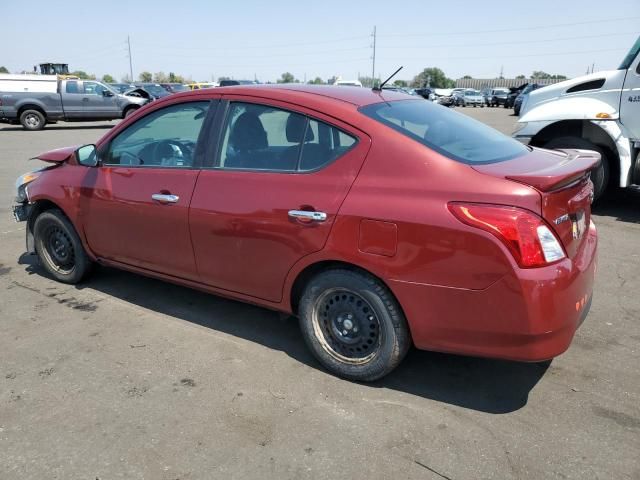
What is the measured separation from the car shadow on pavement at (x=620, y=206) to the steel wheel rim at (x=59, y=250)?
6.32 metres

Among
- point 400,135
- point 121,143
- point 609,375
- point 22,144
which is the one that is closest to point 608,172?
point 609,375

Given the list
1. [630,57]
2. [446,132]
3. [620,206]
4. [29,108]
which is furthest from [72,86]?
[446,132]

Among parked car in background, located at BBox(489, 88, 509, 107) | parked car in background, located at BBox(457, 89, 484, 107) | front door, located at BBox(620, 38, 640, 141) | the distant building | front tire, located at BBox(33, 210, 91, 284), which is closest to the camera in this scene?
front tire, located at BBox(33, 210, 91, 284)

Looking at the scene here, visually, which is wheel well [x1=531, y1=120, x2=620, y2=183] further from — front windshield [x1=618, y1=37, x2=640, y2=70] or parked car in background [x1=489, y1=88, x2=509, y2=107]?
parked car in background [x1=489, y1=88, x2=509, y2=107]

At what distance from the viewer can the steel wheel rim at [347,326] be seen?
3023 millimetres

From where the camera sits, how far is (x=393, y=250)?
9.04 ft

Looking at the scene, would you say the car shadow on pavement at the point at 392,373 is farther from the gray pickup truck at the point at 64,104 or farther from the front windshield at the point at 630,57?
the gray pickup truck at the point at 64,104

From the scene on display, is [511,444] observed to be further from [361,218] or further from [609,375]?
[361,218]

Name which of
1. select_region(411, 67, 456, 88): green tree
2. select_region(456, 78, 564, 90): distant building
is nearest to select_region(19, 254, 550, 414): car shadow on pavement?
select_region(456, 78, 564, 90): distant building

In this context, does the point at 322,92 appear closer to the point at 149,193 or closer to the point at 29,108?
the point at 149,193

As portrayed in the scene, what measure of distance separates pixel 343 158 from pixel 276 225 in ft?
1.83

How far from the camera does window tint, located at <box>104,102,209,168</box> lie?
12.1 feet

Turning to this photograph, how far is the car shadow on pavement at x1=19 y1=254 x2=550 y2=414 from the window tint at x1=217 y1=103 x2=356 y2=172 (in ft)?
3.99

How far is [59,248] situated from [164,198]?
1.61 m
